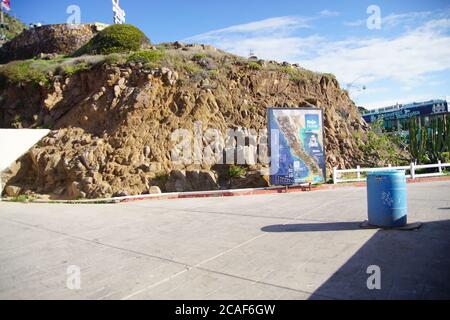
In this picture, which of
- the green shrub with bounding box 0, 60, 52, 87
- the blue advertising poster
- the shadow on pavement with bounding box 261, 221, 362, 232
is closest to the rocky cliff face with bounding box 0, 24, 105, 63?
the green shrub with bounding box 0, 60, 52, 87

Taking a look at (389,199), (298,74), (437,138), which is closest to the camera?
(389,199)

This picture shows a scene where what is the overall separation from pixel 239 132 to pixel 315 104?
22.1 feet

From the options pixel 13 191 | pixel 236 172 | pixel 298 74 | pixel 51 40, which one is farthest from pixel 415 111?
pixel 13 191

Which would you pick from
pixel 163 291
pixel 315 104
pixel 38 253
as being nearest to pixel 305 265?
pixel 163 291

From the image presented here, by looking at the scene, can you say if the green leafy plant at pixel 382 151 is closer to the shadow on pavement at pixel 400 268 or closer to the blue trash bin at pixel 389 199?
the blue trash bin at pixel 389 199

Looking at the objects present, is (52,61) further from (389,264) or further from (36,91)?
(389,264)

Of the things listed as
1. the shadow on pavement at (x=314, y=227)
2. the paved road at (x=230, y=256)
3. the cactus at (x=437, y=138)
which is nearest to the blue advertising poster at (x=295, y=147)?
the paved road at (x=230, y=256)

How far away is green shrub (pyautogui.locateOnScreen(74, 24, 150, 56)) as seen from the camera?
76.0 ft

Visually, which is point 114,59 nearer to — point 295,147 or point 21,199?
point 21,199

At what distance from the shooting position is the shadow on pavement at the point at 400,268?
3707 mm

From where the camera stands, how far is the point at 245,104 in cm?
2117

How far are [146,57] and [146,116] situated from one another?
14.5 ft

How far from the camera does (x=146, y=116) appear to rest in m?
18.5

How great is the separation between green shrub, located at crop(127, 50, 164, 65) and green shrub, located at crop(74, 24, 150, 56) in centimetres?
261
